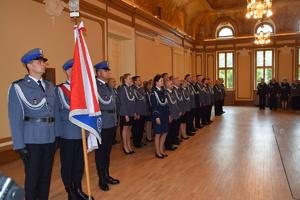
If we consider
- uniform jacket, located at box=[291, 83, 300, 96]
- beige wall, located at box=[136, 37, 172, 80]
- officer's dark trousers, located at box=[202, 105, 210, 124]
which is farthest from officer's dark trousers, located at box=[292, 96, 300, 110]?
beige wall, located at box=[136, 37, 172, 80]

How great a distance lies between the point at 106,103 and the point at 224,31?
14.9 metres

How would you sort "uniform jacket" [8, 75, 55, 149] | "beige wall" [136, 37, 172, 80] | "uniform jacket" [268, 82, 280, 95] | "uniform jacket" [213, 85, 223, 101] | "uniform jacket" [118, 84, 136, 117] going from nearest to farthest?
"uniform jacket" [8, 75, 55, 149], "uniform jacket" [118, 84, 136, 117], "beige wall" [136, 37, 172, 80], "uniform jacket" [213, 85, 223, 101], "uniform jacket" [268, 82, 280, 95]

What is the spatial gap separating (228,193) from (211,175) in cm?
70

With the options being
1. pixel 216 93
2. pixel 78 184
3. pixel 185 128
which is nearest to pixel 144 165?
pixel 78 184

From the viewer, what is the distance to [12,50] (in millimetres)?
4805

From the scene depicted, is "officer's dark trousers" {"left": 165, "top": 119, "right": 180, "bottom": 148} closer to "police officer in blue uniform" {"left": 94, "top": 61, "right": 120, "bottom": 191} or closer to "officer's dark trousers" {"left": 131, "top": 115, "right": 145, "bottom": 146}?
"officer's dark trousers" {"left": 131, "top": 115, "right": 145, "bottom": 146}

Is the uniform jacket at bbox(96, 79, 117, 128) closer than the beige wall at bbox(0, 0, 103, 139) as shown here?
Yes

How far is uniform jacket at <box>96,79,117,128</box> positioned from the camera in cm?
345

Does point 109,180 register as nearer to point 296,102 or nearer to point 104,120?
point 104,120

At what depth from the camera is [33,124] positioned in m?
2.51

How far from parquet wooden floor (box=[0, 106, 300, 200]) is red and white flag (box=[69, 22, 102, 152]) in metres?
1.07

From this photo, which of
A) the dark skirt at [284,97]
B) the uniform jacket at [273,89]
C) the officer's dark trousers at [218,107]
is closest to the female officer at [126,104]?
the officer's dark trousers at [218,107]

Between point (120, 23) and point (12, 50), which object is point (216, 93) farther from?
point (12, 50)

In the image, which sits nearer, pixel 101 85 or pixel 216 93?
pixel 101 85
